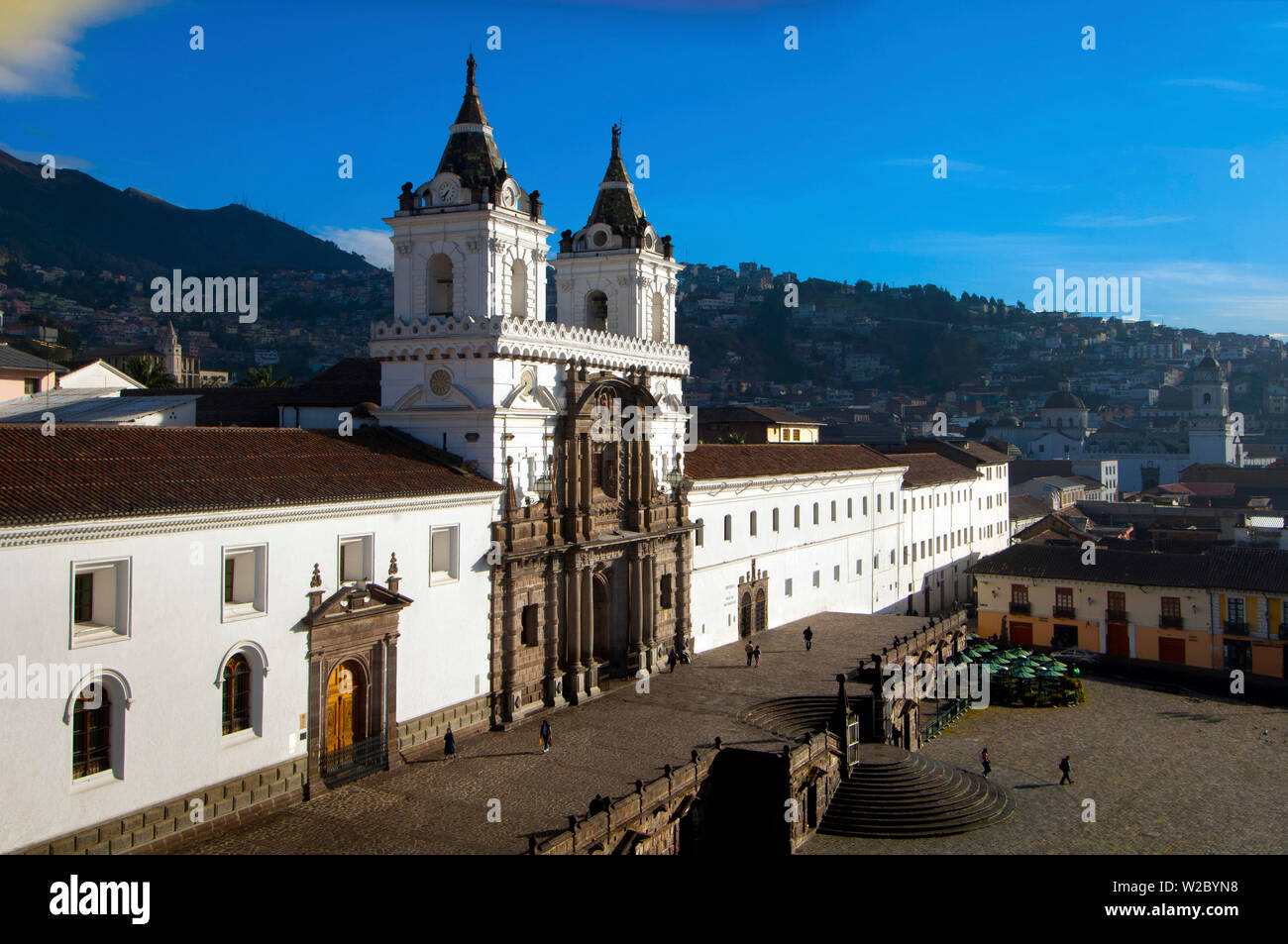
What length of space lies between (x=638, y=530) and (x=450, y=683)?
9777 mm

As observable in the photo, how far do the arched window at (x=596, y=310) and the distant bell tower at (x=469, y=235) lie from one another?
22.4ft

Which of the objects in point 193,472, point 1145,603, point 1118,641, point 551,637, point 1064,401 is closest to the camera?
point 193,472

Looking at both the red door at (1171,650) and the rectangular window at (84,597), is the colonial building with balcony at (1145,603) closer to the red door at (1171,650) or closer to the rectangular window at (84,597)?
the red door at (1171,650)

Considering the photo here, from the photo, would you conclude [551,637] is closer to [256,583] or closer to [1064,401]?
[256,583]

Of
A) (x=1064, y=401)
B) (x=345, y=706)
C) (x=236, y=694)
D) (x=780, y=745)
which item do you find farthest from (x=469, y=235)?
(x=1064, y=401)

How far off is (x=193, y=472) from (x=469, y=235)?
11.2m

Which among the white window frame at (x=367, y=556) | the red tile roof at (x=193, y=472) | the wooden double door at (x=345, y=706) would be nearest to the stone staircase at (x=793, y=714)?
the red tile roof at (x=193, y=472)

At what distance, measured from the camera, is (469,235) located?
28406 millimetres

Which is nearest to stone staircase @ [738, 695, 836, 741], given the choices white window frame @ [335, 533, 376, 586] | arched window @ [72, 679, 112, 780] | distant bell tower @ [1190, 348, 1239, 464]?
white window frame @ [335, 533, 376, 586]

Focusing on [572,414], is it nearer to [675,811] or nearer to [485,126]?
[485,126]

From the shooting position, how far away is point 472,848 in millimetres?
19000

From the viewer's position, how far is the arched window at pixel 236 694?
20.0 metres

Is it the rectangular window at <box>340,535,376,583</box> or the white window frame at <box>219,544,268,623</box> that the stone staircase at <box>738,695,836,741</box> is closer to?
the rectangular window at <box>340,535,376,583</box>

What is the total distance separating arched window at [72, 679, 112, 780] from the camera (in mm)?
17109
